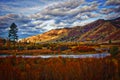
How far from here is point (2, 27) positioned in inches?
410

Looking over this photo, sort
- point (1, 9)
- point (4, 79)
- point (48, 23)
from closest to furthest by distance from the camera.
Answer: point (4, 79), point (1, 9), point (48, 23)

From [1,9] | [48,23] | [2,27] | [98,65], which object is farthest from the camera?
Result: [48,23]

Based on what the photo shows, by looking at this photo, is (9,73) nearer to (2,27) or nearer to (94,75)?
(94,75)

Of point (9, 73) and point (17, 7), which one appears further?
point (17, 7)

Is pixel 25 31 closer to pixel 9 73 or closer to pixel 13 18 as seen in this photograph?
pixel 13 18

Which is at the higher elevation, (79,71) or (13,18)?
(13,18)

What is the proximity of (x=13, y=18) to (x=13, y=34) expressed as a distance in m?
0.86

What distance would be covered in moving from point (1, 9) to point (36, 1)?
1.59 meters

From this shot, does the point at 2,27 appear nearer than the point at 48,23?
Yes

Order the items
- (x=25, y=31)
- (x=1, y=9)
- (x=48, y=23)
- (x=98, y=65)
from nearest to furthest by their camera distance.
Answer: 1. (x=98, y=65)
2. (x=1, y=9)
3. (x=25, y=31)
4. (x=48, y=23)

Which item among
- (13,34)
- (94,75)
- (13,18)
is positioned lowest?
(94,75)

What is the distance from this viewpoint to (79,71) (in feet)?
13.8

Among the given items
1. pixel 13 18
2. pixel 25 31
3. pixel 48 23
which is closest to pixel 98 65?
pixel 13 18

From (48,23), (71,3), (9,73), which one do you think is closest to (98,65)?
(9,73)
